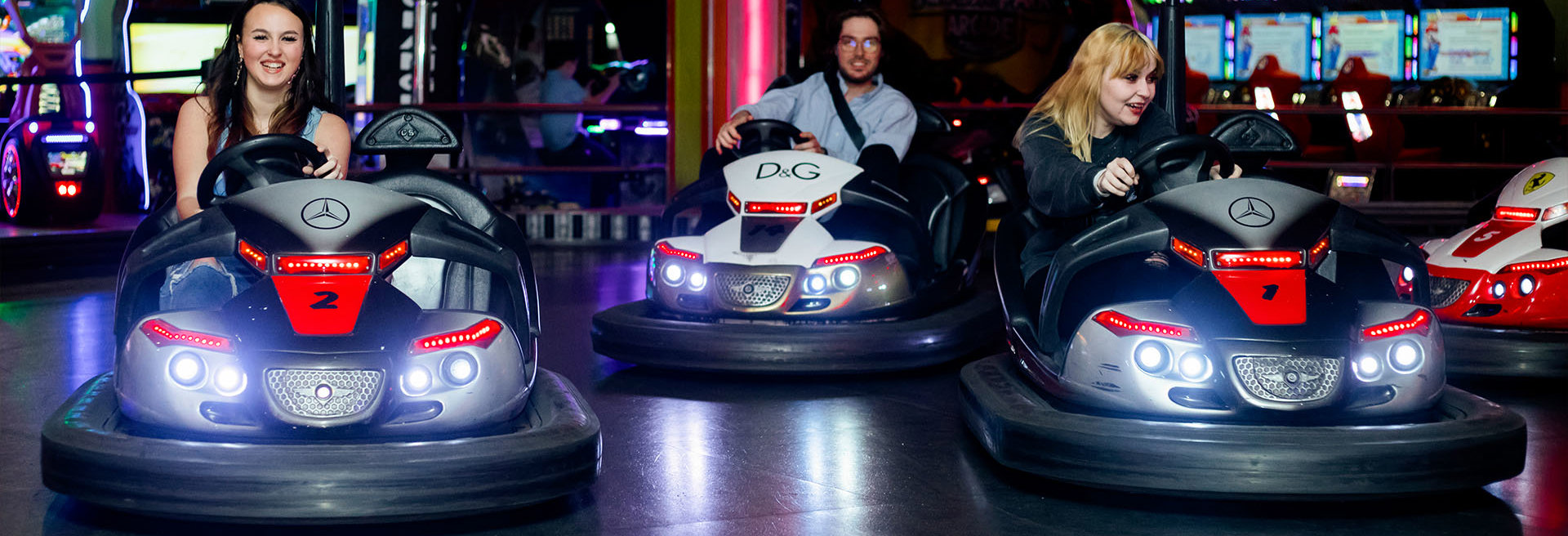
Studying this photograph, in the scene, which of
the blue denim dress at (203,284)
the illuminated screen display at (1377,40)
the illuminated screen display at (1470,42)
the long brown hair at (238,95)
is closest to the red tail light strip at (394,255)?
the blue denim dress at (203,284)

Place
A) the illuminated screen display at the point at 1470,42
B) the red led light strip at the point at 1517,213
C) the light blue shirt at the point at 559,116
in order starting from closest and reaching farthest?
the red led light strip at the point at 1517,213 < the light blue shirt at the point at 559,116 < the illuminated screen display at the point at 1470,42

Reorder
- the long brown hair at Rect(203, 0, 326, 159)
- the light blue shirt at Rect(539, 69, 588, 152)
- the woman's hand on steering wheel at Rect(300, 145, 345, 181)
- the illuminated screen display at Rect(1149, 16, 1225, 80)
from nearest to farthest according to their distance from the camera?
the woman's hand on steering wheel at Rect(300, 145, 345, 181), the long brown hair at Rect(203, 0, 326, 159), the light blue shirt at Rect(539, 69, 588, 152), the illuminated screen display at Rect(1149, 16, 1225, 80)

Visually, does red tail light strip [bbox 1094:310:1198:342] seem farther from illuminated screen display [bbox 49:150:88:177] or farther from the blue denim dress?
illuminated screen display [bbox 49:150:88:177]

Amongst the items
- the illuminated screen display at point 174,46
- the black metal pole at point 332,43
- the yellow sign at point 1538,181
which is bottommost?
the yellow sign at point 1538,181

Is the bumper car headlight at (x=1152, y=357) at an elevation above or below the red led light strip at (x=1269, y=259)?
below

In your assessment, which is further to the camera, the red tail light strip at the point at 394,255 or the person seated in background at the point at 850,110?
the person seated in background at the point at 850,110

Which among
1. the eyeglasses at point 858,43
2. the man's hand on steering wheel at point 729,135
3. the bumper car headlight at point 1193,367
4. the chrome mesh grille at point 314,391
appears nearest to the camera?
the chrome mesh grille at point 314,391

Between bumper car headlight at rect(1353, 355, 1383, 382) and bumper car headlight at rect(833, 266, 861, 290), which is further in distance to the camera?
bumper car headlight at rect(833, 266, 861, 290)

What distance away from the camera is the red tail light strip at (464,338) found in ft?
6.88

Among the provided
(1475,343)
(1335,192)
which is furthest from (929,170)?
(1335,192)

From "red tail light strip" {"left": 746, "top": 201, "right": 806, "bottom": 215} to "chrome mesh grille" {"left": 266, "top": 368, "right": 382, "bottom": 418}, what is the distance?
5.44 ft

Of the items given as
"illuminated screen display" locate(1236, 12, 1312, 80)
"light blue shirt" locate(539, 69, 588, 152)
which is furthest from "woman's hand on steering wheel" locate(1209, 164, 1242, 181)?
"illuminated screen display" locate(1236, 12, 1312, 80)

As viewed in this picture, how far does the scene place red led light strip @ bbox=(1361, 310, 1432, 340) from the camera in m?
2.23

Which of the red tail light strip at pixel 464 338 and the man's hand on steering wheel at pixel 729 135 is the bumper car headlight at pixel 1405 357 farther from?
the man's hand on steering wheel at pixel 729 135
